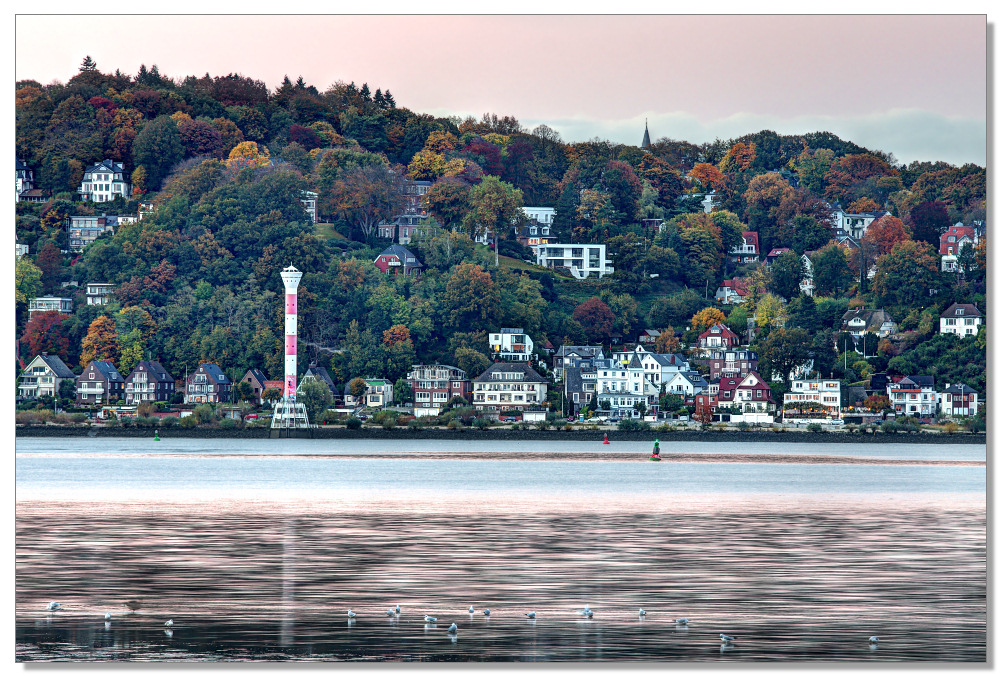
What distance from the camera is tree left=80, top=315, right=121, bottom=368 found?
2640 inches

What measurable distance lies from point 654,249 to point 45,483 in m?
60.5

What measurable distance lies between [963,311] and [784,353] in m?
9.43

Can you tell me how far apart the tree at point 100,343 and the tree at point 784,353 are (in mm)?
34098

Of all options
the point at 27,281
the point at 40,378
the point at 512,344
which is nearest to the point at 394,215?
the point at 512,344

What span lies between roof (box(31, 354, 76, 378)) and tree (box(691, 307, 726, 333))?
1366 inches

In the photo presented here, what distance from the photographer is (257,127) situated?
89688mm

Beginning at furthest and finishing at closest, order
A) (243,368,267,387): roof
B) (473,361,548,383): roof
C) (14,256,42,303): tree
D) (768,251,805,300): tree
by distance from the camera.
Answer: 1. (768,251,805,300): tree
2. (14,256,42,303): tree
3. (243,368,267,387): roof
4. (473,361,548,383): roof

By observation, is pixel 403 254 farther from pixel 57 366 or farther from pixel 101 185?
pixel 57 366

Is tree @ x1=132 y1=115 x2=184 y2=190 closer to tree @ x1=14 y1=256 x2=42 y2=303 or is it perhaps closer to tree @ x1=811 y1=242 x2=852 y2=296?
tree @ x1=14 y1=256 x2=42 y2=303

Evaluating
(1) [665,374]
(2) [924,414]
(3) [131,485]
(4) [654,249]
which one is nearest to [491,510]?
(3) [131,485]

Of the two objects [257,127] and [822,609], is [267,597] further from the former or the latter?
[257,127]

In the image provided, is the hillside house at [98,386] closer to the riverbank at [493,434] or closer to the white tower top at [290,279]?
the riverbank at [493,434]

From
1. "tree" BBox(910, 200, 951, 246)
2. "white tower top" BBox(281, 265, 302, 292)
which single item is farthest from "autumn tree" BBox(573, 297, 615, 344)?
"white tower top" BBox(281, 265, 302, 292)

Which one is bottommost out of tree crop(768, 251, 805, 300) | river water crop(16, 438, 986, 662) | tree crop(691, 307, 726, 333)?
river water crop(16, 438, 986, 662)
